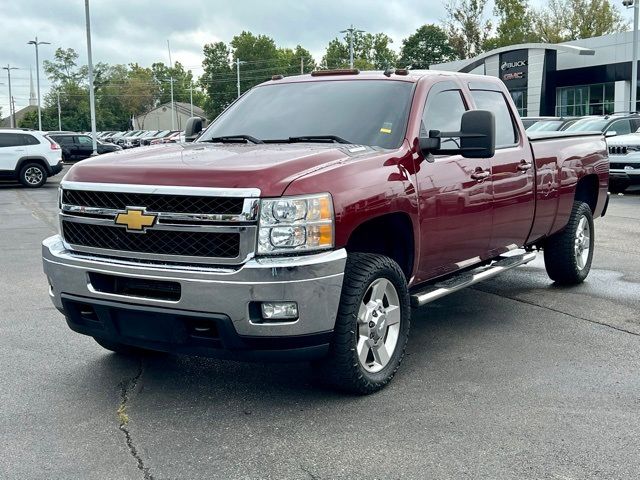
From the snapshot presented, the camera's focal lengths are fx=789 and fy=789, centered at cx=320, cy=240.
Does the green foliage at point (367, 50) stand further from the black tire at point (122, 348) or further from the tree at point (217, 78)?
the black tire at point (122, 348)

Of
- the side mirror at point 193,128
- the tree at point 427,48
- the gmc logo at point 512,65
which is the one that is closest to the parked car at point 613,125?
the side mirror at point 193,128

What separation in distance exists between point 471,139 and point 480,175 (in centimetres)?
63

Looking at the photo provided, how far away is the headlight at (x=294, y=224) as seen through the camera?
13.3 ft

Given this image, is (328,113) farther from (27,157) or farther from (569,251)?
(27,157)

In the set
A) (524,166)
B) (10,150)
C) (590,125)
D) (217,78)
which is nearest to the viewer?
(524,166)

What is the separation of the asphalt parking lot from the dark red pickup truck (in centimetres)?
36

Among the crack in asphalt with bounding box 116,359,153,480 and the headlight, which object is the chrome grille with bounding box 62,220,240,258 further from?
the crack in asphalt with bounding box 116,359,153,480

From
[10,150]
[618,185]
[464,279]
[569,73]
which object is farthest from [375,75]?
[569,73]

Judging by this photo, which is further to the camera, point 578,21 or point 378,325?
point 578,21

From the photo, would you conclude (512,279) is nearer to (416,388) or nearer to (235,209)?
(416,388)

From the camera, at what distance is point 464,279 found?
575 centimetres

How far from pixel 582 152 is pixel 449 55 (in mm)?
103328

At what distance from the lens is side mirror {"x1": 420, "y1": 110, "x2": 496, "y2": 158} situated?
516 cm

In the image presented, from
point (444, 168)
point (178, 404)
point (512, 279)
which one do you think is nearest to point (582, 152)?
point (512, 279)
